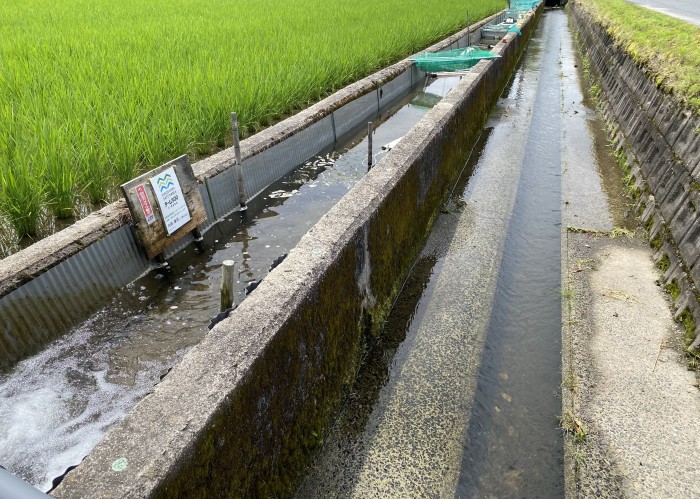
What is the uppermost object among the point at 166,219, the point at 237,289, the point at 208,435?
the point at 208,435

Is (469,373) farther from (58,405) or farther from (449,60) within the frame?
(449,60)

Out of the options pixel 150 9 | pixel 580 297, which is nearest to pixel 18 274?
pixel 580 297

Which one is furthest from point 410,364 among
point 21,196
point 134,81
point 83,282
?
point 134,81

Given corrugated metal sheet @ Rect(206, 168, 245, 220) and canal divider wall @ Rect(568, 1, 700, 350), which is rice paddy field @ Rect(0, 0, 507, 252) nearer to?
corrugated metal sheet @ Rect(206, 168, 245, 220)

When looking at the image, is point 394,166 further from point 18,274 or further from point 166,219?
point 18,274

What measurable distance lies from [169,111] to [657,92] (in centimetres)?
524

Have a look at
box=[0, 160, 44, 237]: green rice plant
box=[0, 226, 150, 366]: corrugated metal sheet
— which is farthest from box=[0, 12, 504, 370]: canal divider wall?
box=[0, 160, 44, 237]: green rice plant

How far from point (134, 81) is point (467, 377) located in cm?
436

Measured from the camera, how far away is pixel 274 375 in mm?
1691

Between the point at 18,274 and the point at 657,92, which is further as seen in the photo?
the point at 657,92

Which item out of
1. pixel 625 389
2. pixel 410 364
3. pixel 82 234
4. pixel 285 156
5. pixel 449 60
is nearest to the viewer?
pixel 625 389

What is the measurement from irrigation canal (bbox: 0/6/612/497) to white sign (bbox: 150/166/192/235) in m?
0.36

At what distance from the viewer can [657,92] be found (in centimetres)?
522

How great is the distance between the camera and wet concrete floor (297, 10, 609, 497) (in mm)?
2004
